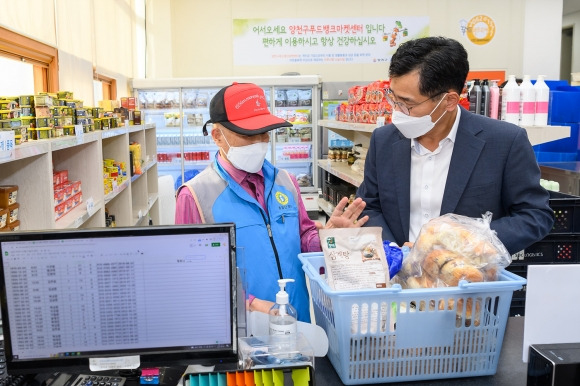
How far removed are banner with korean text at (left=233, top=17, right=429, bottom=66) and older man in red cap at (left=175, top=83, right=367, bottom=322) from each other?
28.0 feet

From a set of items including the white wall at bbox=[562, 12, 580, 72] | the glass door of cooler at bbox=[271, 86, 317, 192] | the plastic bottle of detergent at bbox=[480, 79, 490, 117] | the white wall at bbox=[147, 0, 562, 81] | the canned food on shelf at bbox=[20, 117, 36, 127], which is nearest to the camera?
the canned food on shelf at bbox=[20, 117, 36, 127]

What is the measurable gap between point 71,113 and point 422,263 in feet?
8.76

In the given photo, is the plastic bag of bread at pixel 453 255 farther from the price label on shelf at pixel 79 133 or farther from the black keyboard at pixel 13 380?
the price label on shelf at pixel 79 133

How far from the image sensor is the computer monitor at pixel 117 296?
50.0 inches

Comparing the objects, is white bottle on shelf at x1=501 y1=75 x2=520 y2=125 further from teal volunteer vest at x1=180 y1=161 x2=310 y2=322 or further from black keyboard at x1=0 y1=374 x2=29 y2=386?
black keyboard at x1=0 y1=374 x2=29 y2=386

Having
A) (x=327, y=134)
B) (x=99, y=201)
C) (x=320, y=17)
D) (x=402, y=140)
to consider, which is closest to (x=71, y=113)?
(x=99, y=201)

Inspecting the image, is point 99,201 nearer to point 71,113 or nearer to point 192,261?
point 71,113

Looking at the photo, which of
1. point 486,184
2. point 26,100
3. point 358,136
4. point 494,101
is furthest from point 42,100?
point 358,136

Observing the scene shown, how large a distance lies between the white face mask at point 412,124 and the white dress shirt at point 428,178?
0.07 metres

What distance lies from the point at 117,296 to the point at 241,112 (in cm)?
104

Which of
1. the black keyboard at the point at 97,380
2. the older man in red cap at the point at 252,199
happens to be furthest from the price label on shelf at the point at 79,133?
the black keyboard at the point at 97,380

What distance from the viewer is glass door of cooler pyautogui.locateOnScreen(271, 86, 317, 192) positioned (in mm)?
9078

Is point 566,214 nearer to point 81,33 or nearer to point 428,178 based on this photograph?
point 428,178

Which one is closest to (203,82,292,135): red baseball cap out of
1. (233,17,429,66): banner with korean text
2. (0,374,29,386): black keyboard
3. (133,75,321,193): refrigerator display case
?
(0,374,29,386): black keyboard
